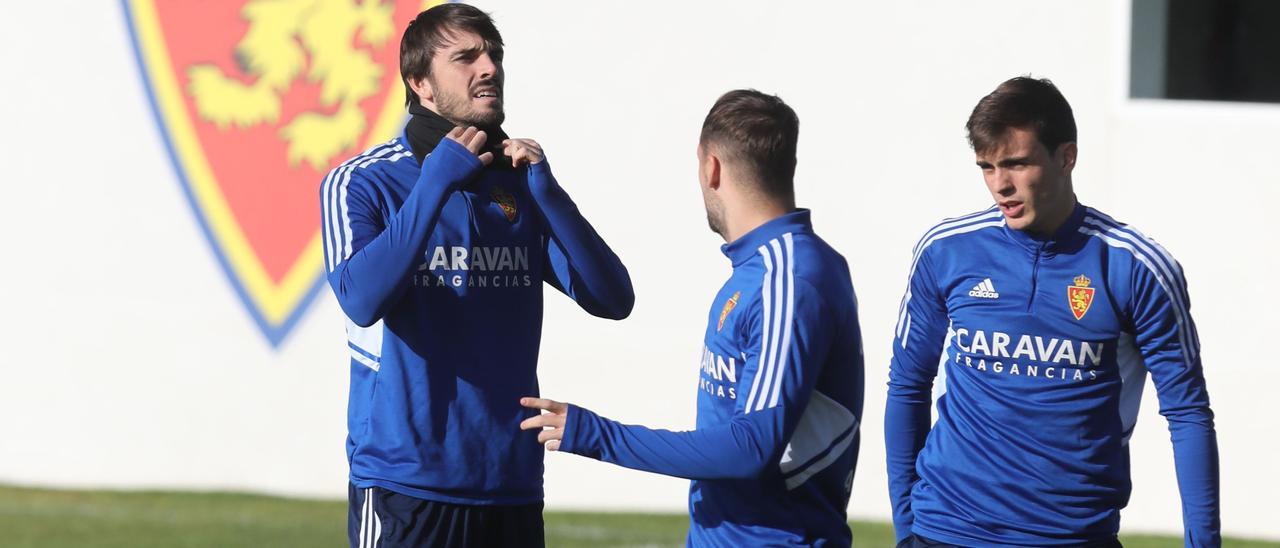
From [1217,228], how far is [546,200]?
459cm

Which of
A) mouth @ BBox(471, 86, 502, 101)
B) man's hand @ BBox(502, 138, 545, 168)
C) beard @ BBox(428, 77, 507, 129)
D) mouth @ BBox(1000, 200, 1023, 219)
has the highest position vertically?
mouth @ BBox(471, 86, 502, 101)

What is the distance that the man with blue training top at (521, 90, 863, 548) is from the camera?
106 inches

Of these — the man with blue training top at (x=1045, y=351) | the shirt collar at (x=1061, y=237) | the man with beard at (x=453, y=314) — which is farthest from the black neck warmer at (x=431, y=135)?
the shirt collar at (x=1061, y=237)

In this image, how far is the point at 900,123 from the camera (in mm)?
7496

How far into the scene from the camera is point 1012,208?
3.23m

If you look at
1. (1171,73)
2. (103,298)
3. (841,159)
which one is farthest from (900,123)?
(103,298)

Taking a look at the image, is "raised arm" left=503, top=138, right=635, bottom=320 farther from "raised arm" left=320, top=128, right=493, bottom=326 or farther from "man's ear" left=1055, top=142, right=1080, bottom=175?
"man's ear" left=1055, top=142, right=1080, bottom=175

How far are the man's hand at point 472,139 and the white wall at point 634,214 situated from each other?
4.40 meters

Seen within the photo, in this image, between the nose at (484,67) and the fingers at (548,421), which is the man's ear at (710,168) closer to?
the fingers at (548,421)

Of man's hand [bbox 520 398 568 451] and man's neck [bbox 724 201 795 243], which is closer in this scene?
man's hand [bbox 520 398 568 451]

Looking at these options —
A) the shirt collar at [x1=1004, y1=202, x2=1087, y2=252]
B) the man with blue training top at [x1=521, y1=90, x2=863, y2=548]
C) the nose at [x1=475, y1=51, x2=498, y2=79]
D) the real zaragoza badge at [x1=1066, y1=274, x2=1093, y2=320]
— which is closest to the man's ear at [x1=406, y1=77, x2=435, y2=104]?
the nose at [x1=475, y1=51, x2=498, y2=79]

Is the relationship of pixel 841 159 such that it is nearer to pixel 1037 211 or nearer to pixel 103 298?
pixel 103 298

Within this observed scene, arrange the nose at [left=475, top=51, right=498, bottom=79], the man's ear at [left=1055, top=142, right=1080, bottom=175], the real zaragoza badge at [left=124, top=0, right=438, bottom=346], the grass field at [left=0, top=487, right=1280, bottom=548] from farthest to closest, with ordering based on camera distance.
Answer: the real zaragoza badge at [left=124, top=0, right=438, bottom=346] → the grass field at [left=0, top=487, right=1280, bottom=548] → the nose at [left=475, top=51, right=498, bottom=79] → the man's ear at [left=1055, top=142, right=1080, bottom=175]

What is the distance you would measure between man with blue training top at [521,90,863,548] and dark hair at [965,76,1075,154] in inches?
20.3
